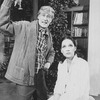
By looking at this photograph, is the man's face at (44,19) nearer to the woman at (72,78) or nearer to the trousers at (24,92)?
the woman at (72,78)

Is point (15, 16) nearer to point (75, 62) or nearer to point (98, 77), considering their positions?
point (98, 77)

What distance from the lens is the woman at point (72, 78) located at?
181cm

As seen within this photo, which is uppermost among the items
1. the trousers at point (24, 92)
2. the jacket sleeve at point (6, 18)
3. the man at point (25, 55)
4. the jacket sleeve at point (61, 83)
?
the jacket sleeve at point (6, 18)

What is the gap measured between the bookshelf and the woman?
9.89ft

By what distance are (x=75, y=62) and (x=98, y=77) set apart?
2595mm

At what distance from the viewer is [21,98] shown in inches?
78.4

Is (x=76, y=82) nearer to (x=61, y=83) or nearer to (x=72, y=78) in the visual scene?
(x=72, y=78)

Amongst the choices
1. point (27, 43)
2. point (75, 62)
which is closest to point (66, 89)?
point (75, 62)

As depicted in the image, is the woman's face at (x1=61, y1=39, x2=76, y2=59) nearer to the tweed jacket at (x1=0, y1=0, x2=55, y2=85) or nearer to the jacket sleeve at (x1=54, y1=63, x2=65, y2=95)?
the jacket sleeve at (x1=54, y1=63, x2=65, y2=95)

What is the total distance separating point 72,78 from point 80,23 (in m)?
3.37

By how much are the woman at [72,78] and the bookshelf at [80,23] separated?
3013mm

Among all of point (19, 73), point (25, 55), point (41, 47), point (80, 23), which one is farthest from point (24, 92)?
point (80, 23)

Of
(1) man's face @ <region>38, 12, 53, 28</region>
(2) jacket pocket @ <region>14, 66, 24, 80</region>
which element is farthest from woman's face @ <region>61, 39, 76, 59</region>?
(2) jacket pocket @ <region>14, 66, 24, 80</region>

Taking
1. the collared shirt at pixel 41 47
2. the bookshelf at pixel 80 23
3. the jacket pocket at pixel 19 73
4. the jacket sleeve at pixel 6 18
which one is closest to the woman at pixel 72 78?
the collared shirt at pixel 41 47
